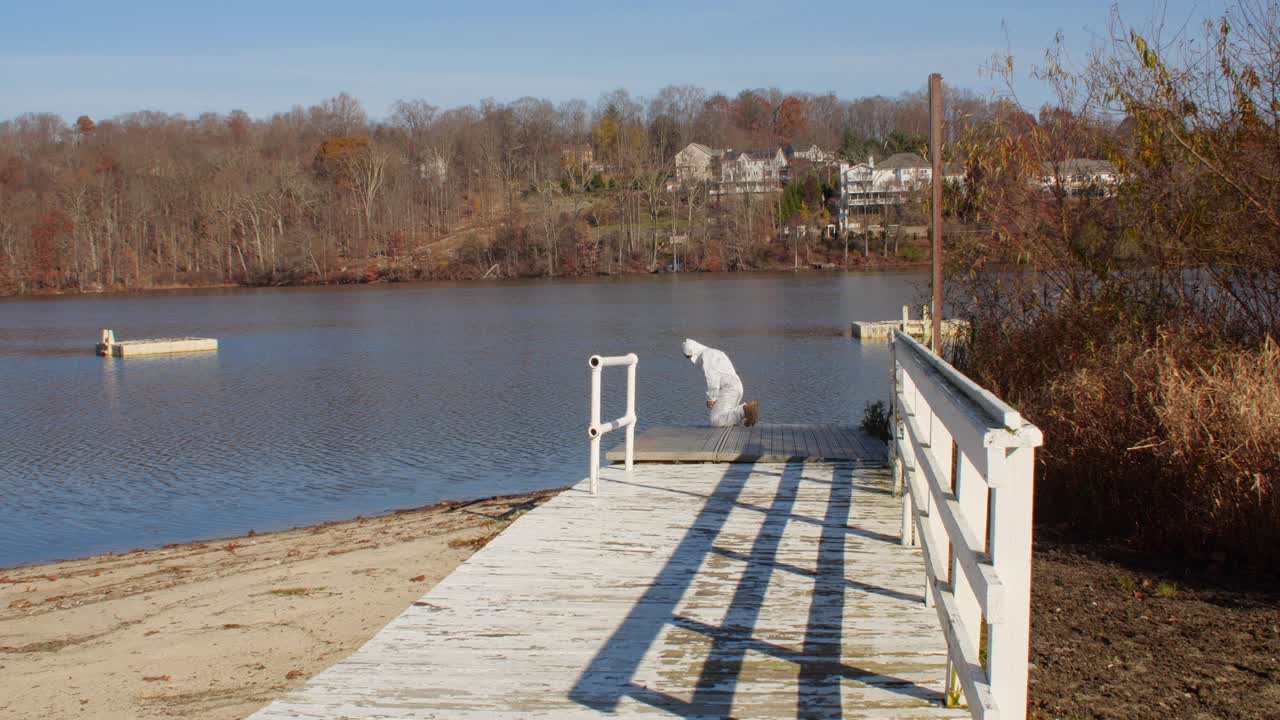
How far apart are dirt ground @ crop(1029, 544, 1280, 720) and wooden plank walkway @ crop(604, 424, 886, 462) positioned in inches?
113

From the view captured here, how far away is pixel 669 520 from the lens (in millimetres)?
7047

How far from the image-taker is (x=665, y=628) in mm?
4793

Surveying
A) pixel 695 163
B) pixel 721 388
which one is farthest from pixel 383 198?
pixel 721 388

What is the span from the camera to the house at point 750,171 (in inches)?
3959

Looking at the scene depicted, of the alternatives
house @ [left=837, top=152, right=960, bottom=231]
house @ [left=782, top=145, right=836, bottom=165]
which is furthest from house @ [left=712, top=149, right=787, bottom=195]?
house @ [left=837, top=152, right=960, bottom=231]

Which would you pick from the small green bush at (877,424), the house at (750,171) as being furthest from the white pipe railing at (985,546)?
the house at (750,171)

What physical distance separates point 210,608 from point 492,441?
32.8 ft

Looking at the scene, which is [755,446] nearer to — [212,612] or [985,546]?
[212,612]

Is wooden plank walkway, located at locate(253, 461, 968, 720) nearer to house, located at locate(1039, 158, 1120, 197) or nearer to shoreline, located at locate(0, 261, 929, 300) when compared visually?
house, located at locate(1039, 158, 1120, 197)

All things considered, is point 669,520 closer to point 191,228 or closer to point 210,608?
point 210,608

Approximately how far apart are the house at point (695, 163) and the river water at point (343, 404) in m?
50.1

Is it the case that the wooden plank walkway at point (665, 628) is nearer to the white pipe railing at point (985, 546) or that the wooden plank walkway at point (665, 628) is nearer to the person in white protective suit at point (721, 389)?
the white pipe railing at point (985, 546)

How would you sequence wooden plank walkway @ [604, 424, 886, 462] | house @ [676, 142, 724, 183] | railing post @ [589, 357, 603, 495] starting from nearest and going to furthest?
railing post @ [589, 357, 603, 495] → wooden plank walkway @ [604, 424, 886, 462] → house @ [676, 142, 724, 183]

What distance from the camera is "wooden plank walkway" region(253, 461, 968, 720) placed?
3975 millimetres
